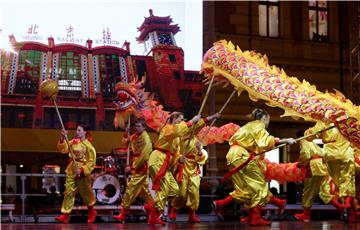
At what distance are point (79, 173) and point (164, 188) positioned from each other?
192cm

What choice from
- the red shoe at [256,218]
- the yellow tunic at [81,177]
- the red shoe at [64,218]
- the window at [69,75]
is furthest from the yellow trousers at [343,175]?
the window at [69,75]

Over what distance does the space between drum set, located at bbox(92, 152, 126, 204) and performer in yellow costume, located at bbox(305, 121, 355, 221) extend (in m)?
4.09

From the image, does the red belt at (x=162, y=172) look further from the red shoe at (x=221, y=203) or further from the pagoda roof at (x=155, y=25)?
the pagoda roof at (x=155, y=25)

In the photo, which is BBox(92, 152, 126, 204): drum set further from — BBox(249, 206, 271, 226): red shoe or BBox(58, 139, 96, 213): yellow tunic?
BBox(249, 206, 271, 226): red shoe

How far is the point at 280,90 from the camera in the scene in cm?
1101

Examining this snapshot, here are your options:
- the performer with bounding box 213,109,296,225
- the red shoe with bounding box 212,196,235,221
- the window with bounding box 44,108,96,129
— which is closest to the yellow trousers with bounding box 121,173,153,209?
the red shoe with bounding box 212,196,235,221

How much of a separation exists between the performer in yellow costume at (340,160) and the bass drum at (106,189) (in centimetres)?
410

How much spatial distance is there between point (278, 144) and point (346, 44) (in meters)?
10.8

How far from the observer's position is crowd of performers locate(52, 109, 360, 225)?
1163cm

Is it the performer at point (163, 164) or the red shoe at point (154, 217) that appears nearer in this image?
the performer at point (163, 164)

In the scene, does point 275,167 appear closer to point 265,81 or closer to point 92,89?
point 265,81

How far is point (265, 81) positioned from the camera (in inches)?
442

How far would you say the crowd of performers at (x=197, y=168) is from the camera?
1163 centimetres

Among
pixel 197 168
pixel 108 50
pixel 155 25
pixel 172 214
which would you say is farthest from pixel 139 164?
pixel 155 25
